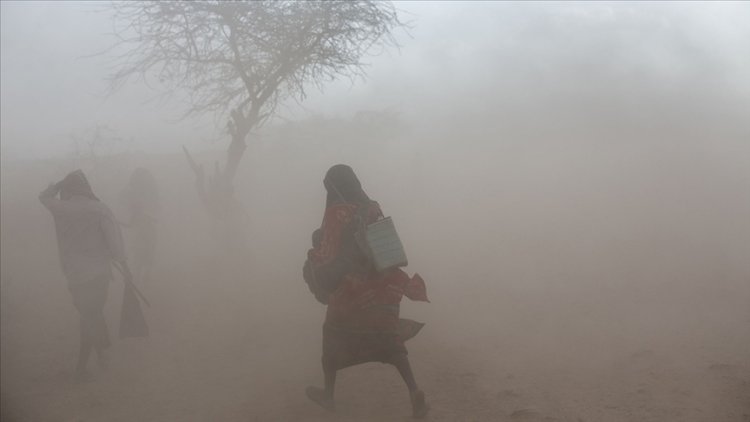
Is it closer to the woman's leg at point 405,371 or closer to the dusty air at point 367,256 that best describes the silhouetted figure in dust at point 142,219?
the dusty air at point 367,256

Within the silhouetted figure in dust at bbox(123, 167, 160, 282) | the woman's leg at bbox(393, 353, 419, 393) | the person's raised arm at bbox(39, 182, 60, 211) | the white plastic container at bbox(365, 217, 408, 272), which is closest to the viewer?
the white plastic container at bbox(365, 217, 408, 272)

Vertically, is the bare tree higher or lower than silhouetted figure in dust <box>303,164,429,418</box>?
higher

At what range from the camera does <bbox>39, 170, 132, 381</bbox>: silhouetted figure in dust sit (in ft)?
20.6

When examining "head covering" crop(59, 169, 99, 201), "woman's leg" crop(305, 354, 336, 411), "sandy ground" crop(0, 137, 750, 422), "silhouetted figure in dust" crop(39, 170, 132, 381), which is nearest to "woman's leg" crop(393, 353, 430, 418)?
"sandy ground" crop(0, 137, 750, 422)

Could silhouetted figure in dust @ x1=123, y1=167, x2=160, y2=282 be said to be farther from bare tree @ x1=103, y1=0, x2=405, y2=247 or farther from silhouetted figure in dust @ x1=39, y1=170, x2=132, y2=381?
silhouetted figure in dust @ x1=39, y1=170, x2=132, y2=381

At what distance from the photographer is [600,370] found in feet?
19.3

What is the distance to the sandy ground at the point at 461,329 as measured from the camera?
17.8 ft

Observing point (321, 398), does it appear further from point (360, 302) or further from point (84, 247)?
point (84, 247)

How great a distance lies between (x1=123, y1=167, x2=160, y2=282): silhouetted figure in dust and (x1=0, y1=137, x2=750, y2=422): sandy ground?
0.48 meters

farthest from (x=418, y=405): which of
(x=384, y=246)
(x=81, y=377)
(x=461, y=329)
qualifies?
(x=81, y=377)

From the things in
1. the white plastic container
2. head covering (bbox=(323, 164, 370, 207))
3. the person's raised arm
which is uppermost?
the person's raised arm

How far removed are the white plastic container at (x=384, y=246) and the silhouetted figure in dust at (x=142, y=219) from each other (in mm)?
5723

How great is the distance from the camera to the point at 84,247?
20.7 ft

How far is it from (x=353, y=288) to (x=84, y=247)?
2.74m
